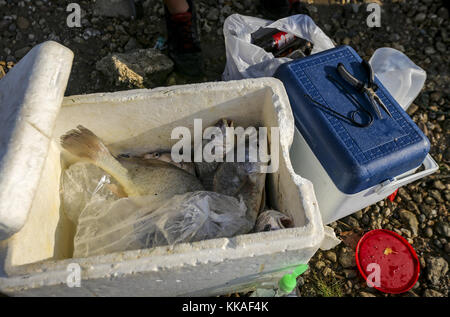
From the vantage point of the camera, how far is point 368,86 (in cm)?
190

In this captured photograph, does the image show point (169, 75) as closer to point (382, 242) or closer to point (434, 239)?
point (382, 242)

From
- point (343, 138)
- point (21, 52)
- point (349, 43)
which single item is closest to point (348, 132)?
point (343, 138)

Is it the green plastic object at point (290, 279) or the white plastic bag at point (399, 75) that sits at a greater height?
the white plastic bag at point (399, 75)

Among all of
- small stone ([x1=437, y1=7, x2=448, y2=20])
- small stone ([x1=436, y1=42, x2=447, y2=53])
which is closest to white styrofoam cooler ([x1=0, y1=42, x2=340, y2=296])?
small stone ([x1=436, y1=42, x2=447, y2=53])

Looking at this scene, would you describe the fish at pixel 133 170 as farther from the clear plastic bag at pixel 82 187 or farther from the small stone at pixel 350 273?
the small stone at pixel 350 273

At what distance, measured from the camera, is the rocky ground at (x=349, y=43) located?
249 cm

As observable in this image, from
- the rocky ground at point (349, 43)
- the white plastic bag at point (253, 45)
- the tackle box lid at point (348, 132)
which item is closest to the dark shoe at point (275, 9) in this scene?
the rocky ground at point (349, 43)

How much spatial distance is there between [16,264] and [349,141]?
1593mm

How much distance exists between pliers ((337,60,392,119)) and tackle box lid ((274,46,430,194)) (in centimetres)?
2

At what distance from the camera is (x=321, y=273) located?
233 centimetres

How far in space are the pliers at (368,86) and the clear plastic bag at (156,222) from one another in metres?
0.89
